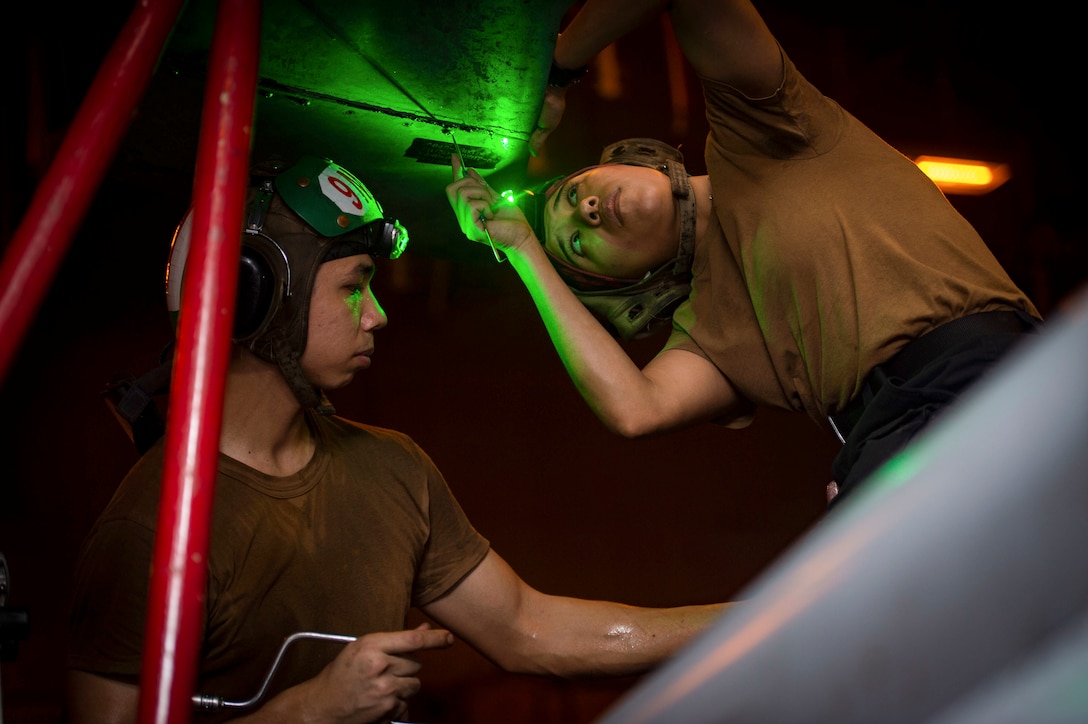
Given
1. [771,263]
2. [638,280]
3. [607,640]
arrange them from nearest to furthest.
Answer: [771,263] → [607,640] → [638,280]

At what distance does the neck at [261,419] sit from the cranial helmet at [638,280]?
30.1 inches

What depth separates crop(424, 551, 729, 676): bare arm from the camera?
6.47ft

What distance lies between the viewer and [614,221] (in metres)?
2.16

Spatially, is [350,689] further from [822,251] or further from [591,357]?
[822,251]

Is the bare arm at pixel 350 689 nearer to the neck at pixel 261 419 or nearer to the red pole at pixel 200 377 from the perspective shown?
the neck at pixel 261 419

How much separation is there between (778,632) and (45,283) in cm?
69

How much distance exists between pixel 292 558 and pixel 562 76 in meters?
1.03

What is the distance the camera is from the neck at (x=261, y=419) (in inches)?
70.9

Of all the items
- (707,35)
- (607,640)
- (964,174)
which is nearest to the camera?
(707,35)

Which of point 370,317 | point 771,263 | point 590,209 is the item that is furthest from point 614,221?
point 370,317

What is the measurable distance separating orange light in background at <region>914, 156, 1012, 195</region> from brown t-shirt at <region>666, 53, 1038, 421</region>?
3.29 m

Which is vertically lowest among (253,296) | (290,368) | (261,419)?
(261,419)

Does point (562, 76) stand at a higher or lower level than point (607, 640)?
higher

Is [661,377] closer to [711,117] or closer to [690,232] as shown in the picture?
[690,232]
